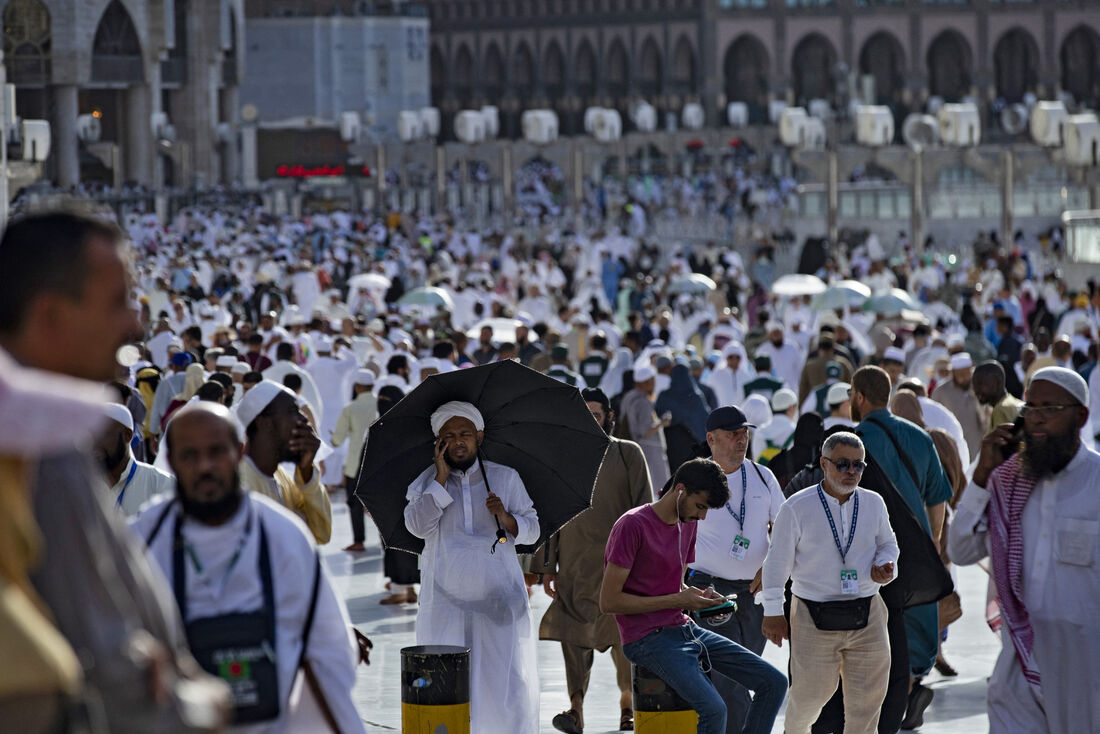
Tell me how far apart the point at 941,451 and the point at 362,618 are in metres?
3.09

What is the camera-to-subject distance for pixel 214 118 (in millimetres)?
46969

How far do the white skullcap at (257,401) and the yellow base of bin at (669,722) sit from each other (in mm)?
1596

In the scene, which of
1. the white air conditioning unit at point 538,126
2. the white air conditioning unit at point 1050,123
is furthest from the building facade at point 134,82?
the white air conditioning unit at point 1050,123

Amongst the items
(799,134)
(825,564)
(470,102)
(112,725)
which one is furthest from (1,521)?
(470,102)

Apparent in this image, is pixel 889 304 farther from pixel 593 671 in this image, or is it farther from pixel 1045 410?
pixel 1045 410

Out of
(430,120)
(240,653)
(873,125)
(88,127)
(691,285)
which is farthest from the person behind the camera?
(430,120)

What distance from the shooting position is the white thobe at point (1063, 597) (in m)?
4.79

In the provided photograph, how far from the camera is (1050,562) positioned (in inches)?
190

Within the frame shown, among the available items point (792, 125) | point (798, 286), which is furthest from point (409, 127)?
point (798, 286)

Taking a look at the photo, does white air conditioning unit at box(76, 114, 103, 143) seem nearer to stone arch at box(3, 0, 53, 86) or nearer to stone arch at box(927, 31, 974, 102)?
stone arch at box(3, 0, 53, 86)

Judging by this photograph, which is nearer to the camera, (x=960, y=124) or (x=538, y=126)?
(x=960, y=124)

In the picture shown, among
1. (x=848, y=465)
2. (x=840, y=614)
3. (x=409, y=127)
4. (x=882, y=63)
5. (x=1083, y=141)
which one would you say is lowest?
(x=840, y=614)

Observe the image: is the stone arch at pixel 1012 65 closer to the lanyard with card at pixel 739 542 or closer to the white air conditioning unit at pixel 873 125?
the white air conditioning unit at pixel 873 125

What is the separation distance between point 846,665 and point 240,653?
3.02m
